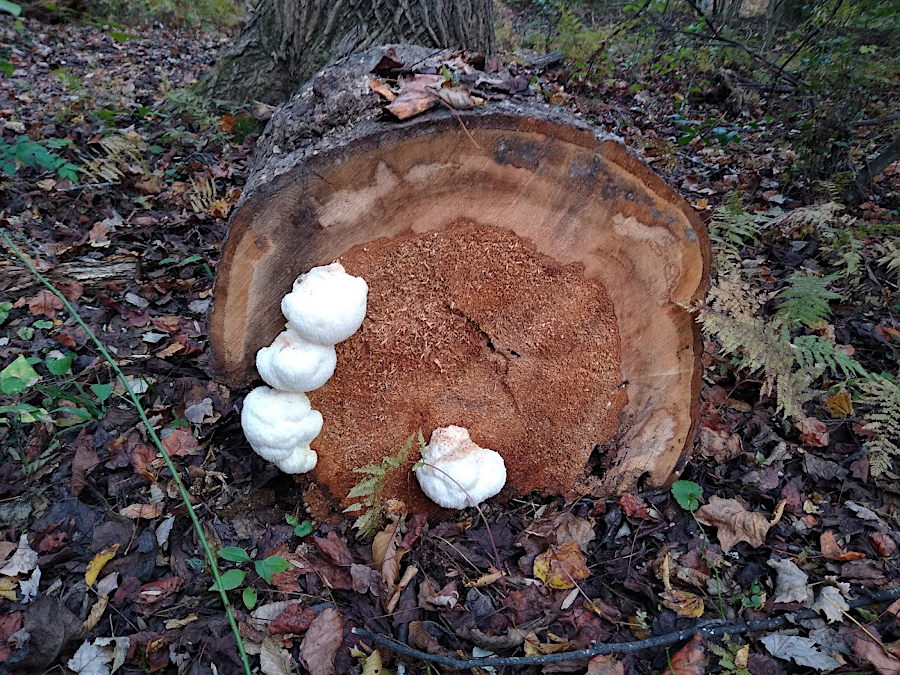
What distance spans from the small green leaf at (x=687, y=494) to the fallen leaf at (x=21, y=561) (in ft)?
8.82

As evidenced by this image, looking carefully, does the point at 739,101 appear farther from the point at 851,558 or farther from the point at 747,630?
the point at 747,630

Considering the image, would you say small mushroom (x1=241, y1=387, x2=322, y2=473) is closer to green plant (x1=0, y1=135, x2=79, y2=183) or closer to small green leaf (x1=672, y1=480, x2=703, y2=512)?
small green leaf (x1=672, y1=480, x2=703, y2=512)

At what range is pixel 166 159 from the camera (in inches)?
186

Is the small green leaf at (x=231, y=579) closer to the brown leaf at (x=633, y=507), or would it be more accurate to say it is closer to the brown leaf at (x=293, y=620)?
the brown leaf at (x=293, y=620)

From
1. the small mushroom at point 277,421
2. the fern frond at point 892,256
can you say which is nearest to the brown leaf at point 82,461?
the small mushroom at point 277,421

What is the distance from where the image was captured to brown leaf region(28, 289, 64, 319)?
3.07 metres

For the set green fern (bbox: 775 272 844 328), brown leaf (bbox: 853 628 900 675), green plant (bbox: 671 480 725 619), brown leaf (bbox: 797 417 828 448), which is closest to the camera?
brown leaf (bbox: 853 628 900 675)

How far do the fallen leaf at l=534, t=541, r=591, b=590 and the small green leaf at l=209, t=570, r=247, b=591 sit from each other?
3.90 feet

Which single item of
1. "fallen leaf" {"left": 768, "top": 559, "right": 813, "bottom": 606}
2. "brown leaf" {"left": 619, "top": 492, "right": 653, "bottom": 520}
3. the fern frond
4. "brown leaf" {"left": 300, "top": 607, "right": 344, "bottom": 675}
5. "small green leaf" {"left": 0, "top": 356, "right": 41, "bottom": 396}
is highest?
the fern frond

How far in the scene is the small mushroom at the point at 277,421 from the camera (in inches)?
80.5

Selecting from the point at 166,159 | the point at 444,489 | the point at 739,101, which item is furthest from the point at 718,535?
the point at 739,101

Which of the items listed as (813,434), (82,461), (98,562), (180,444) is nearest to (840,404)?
(813,434)

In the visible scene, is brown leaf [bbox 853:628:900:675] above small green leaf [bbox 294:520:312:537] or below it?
above

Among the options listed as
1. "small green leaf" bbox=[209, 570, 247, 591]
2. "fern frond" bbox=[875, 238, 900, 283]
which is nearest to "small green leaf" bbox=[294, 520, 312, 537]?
"small green leaf" bbox=[209, 570, 247, 591]
